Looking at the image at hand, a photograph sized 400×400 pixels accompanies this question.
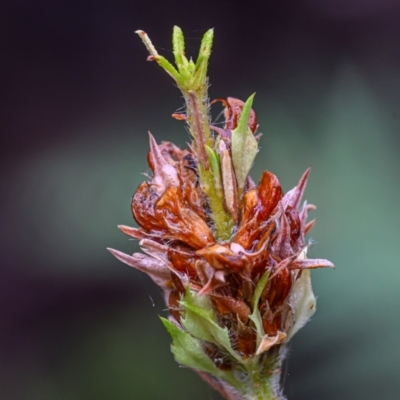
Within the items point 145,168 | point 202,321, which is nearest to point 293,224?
point 202,321

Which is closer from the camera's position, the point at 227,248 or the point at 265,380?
the point at 227,248

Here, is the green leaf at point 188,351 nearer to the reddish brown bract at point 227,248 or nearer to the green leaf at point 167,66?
the reddish brown bract at point 227,248

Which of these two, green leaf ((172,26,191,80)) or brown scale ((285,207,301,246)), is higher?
green leaf ((172,26,191,80))

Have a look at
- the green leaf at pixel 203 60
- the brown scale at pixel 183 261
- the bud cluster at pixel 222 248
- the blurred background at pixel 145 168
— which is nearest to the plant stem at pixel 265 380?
the bud cluster at pixel 222 248

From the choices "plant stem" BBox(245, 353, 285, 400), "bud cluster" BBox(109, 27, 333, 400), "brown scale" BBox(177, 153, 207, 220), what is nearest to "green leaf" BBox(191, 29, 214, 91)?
"bud cluster" BBox(109, 27, 333, 400)

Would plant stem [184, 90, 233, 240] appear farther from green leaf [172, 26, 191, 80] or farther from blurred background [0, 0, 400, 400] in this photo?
blurred background [0, 0, 400, 400]

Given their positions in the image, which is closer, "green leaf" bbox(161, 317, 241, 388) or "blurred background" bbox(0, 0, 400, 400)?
"green leaf" bbox(161, 317, 241, 388)

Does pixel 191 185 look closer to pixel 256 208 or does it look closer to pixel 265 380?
pixel 256 208

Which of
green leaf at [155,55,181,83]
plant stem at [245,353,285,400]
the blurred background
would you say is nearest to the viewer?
green leaf at [155,55,181,83]

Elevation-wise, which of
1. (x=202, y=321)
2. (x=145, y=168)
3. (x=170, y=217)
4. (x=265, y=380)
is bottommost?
(x=265, y=380)
